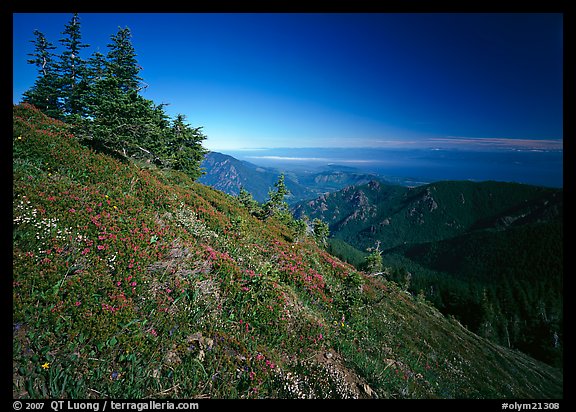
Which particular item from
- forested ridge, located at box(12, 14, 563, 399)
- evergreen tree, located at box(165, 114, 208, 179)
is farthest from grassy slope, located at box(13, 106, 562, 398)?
evergreen tree, located at box(165, 114, 208, 179)

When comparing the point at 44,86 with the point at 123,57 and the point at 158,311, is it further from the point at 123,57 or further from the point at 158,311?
the point at 158,311

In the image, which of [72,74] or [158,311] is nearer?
[158,311]

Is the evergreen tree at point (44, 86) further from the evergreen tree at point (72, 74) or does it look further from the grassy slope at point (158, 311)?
the grassy slope at point (158, 311)

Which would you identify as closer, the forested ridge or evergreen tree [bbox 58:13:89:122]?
the forested ridge

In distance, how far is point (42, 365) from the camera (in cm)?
404

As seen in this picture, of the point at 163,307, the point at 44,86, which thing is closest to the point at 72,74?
the point at 44,86

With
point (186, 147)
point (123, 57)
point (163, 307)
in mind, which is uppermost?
point (123, 57)

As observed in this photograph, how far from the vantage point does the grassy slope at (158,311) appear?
4.54 metres

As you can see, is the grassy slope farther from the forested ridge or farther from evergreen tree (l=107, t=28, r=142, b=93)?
evergreen tree (l=107, t=28, r=142, b=93)

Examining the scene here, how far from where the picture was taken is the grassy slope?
4.54 m

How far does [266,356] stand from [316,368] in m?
1.46

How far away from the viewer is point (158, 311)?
5.95 meters
